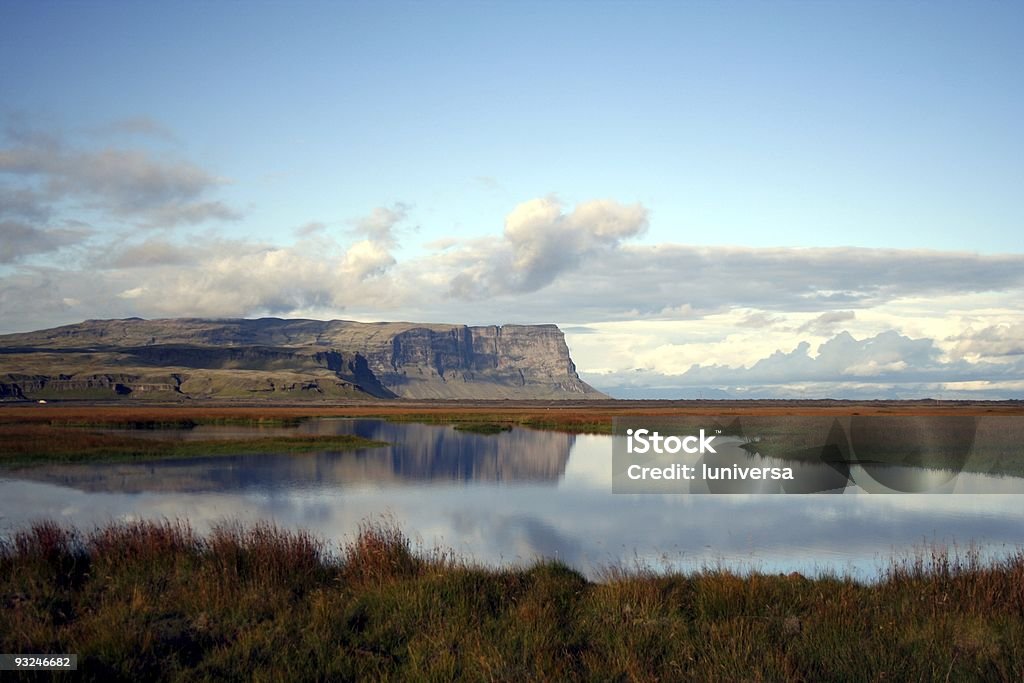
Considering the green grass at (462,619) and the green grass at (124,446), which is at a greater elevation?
the green grass at (462,619)

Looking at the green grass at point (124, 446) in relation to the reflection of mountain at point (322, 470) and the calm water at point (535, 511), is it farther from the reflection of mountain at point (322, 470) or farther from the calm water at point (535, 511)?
the calm water at point (535, 511)

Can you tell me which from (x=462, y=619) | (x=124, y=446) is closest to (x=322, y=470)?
(x=124, y=446)

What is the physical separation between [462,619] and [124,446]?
161 ft

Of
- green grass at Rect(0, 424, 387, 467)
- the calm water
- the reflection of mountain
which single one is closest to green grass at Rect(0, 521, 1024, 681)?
the calm water

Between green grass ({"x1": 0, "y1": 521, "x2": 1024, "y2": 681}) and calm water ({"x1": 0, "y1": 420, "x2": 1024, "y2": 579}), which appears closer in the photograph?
green grass ({"x1": 0, "y1": 521, "x2": 1024, "y2": 681})

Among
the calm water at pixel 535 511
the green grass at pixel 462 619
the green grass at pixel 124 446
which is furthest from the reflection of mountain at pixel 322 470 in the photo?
the green grass at pixel 462 619

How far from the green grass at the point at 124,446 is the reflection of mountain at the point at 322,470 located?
115 inches

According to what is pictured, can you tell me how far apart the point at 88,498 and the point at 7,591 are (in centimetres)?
2095

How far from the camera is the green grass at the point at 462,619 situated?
Result: 374 inches

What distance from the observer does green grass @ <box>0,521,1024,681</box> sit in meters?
9.49

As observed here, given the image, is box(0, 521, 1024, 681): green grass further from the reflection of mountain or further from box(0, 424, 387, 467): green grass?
box(0, 424, 387, 467): green grass

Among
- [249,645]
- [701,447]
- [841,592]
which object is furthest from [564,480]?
[249,645]

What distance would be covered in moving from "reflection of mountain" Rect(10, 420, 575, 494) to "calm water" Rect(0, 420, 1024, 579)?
155mm

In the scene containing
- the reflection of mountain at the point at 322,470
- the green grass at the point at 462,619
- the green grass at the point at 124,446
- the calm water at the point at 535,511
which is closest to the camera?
the green grass at the point at 462,619
